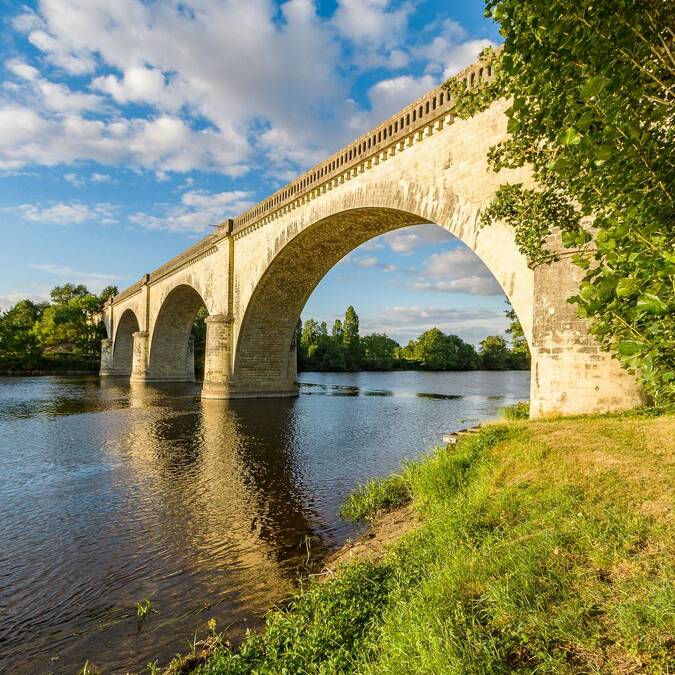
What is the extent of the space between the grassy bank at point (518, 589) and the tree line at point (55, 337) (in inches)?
2421

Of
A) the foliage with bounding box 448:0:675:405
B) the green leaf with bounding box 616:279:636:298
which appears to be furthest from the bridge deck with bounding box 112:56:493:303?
the green leaf with bounding box 616:279:636:298

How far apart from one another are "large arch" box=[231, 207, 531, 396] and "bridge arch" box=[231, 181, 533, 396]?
0.04m

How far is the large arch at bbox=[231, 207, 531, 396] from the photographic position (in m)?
19.6

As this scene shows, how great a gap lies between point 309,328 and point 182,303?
42.1 metres

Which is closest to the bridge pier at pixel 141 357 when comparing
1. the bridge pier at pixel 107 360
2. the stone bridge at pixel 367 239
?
the stone bridge at pixel 367 239

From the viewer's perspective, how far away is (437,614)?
291 cm

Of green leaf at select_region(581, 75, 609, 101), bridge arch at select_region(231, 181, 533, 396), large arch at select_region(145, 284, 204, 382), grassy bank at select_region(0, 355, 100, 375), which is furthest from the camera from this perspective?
grassy bank at select_region(0, 355, 100, 375)

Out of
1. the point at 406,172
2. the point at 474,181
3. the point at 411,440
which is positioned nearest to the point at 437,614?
the point at 474,181

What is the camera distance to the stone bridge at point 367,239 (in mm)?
8609

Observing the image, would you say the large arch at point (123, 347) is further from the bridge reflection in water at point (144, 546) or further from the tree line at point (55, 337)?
the bridge reflection in water at point (144, 546)

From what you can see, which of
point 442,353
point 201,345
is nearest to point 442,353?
point 442,353

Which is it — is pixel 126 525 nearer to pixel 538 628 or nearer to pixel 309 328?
pixel 538 628

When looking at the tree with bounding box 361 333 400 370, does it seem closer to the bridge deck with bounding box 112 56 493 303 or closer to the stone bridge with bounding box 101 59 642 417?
the stone bridge with bounding box 101 59 642 417

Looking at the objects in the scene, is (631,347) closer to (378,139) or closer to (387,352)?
(378,139)
